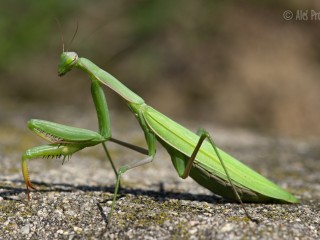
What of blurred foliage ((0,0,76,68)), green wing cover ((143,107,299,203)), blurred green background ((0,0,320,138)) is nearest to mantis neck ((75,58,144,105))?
green wing cover ((143,107,299,203))

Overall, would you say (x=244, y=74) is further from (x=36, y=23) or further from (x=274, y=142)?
(x=36, y=23)

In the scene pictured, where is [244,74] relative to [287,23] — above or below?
below

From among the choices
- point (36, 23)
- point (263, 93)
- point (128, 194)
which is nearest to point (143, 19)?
point (36, 23)

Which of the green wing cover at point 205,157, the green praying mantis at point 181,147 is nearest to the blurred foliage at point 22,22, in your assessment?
the green praying mantis at point 181,147

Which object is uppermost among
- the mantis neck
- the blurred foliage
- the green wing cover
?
the blurred foliage

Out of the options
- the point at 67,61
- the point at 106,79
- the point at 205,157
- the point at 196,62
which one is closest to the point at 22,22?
the point at 196,62

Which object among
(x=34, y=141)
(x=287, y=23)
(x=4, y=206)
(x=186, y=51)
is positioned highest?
(x=287, y=23)

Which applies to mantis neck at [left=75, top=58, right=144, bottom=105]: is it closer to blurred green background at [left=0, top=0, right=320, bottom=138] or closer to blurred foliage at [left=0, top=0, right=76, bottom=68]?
blurred foliage at [left=0, top=0, right=76, bottom=68]

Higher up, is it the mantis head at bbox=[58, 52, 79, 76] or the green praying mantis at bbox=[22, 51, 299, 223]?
the mantis head at bbox=[58, 52, 79, 76]
